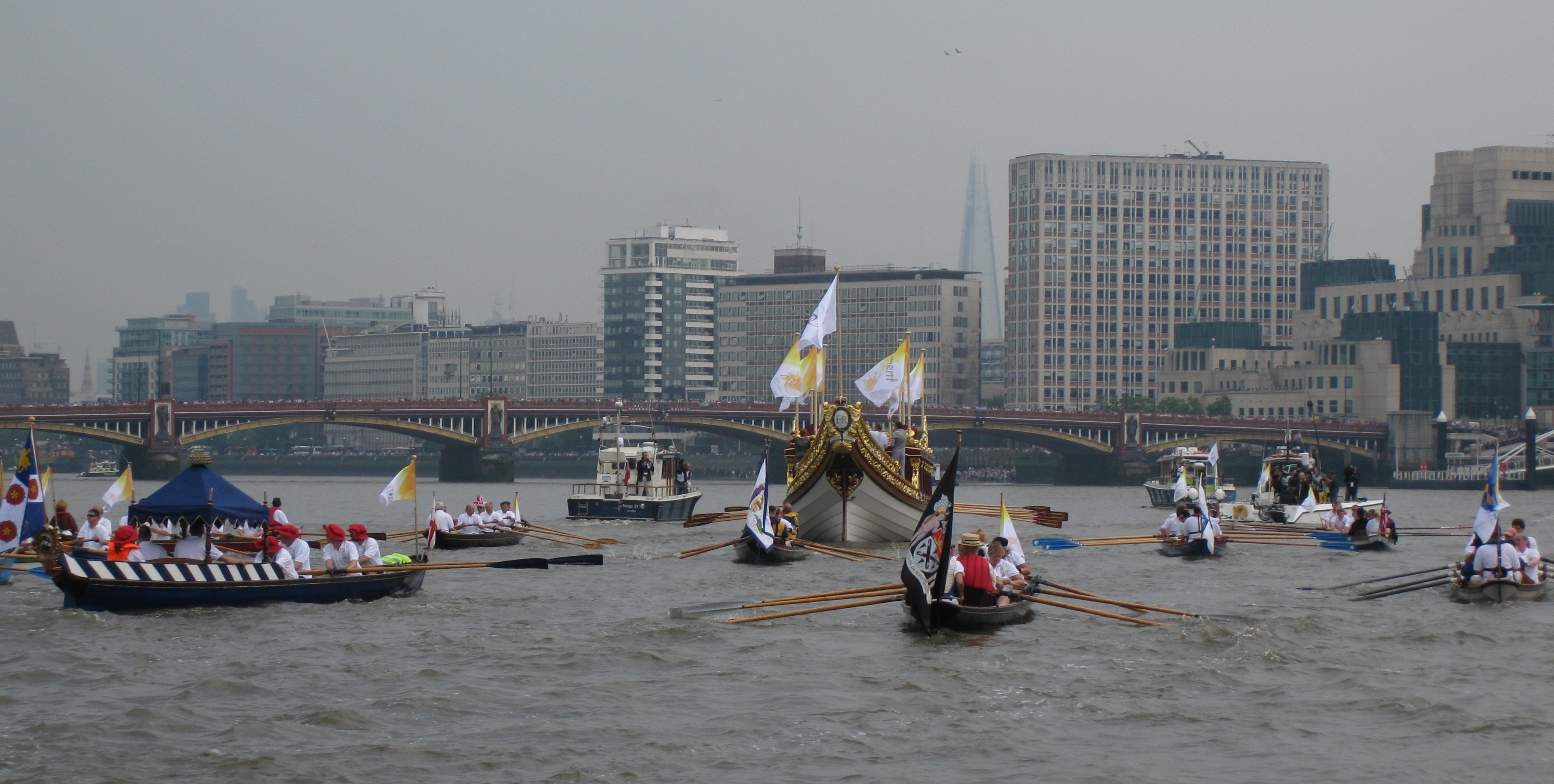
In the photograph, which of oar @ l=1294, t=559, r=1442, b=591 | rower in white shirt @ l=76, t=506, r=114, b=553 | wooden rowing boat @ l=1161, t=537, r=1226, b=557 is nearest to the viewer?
oar @ l=1294, t=559, r=1442, b=591

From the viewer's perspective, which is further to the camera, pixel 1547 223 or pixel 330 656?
pixel 1547 223

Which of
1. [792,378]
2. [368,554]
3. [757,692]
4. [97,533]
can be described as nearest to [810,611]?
[757,692]

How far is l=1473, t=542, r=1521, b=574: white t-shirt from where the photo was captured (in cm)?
4066

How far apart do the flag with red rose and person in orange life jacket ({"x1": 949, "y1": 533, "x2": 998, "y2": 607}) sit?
1951 centimetres

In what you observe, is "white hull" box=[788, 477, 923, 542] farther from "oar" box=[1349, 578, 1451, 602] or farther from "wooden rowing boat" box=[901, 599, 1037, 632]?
"wooden rowing boat" box=[901, 599, 1037, 632]

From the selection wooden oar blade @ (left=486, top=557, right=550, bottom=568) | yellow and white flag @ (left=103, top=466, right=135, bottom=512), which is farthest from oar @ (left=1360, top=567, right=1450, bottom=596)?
yellow and white flag @ (left=103, top=466, right=135, bottom=512)

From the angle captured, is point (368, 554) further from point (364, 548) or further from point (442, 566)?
point (442, 566)

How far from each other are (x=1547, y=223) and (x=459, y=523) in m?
166

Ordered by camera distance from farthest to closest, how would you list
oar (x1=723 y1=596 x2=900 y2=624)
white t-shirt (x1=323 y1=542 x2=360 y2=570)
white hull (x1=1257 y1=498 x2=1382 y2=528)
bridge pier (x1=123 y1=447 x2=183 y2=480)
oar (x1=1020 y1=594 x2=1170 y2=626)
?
bridge pier (x1=123 y1=447 x2=183 y2=480)
white hull (x1=1257 y1=498 x2=1382 y2=528)
white t-shirt (x1=323 y1=542 x2=360 y2=570)
oar (x1=723 y1=596 x2=900 y2=624)
oar (x1=1020 y1=594 x2=1170 y2=626)

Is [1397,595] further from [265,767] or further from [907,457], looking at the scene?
[265,767]

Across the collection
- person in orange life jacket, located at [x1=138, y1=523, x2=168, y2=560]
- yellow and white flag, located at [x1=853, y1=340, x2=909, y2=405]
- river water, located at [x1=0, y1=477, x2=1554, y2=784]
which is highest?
yellow and white flag, located at [x1=853, y1=340, x2=909, y2=405]

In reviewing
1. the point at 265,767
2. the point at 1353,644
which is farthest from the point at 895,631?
the point at 265,767

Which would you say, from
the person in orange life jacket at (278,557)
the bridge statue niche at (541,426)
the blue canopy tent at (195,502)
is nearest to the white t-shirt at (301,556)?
the person in orange life jacket at (278,557)

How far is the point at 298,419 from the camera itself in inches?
5512
